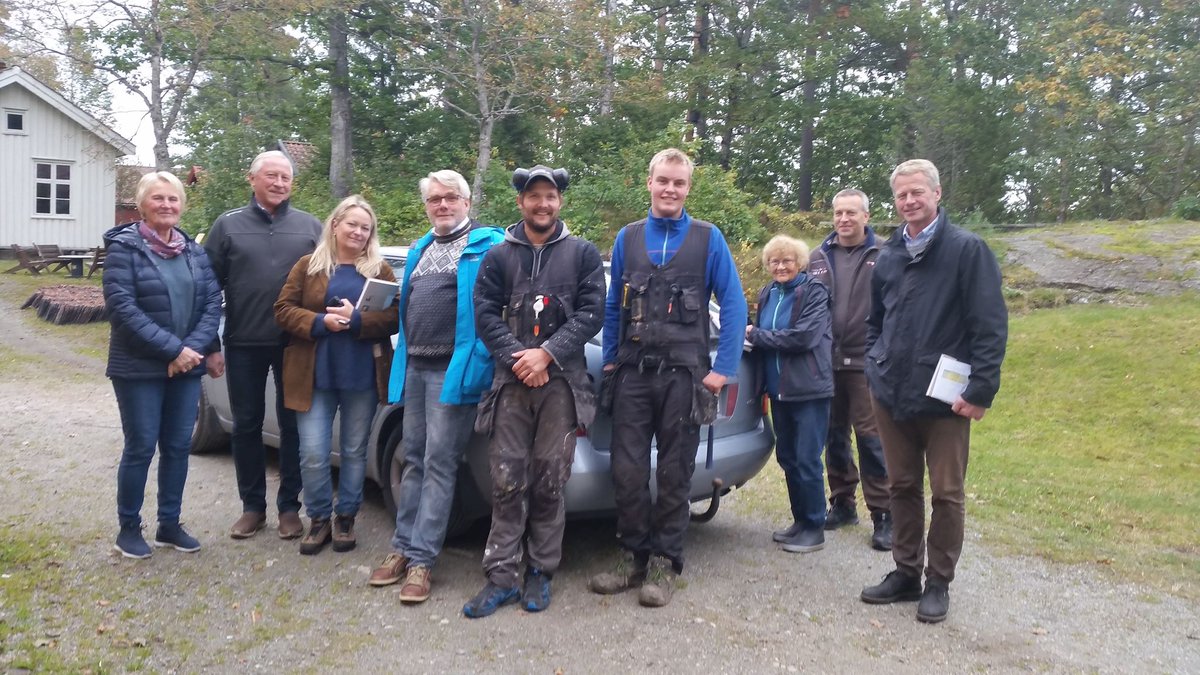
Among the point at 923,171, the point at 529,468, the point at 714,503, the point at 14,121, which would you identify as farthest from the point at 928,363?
the point at 14,121

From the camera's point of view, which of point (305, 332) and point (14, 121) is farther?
point (14, 121)

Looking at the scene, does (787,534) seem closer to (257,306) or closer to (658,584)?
(658,584)

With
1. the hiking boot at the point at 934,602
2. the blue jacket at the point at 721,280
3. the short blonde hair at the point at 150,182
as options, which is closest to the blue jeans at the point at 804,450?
the blue jacket at the point at 721,280

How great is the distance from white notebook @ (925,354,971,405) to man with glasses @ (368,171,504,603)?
1.96m

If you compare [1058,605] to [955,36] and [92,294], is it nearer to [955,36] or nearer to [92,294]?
[92,294]

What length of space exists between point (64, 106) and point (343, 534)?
2851cm

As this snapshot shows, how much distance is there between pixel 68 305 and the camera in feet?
55.7

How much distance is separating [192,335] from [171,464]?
68 centimetres

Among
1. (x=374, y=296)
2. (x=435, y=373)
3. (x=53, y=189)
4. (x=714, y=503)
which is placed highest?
(x=53, y=189)

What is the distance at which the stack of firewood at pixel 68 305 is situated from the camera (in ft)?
55.4

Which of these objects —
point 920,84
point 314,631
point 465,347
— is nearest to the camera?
point 314,631

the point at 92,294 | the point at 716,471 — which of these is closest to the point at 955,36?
the point at 92,294

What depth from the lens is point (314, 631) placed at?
4070 mm

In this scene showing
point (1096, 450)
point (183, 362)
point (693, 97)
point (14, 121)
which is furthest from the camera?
point (14, 121)
